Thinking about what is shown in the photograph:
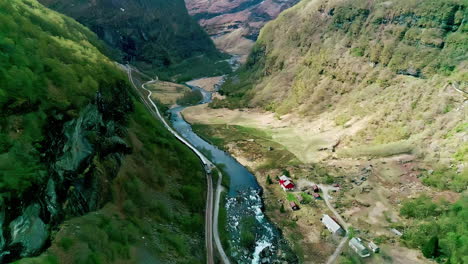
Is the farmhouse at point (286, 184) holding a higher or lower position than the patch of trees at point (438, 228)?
lower

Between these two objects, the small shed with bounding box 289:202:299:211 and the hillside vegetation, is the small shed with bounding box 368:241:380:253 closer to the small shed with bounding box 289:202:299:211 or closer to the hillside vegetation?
the small shed with bounding box 289:202:299:211

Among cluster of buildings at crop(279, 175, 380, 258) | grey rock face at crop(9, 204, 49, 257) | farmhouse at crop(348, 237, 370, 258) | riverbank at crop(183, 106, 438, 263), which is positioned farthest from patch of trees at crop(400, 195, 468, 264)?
grey rock face at crop(9, 204, 49, 257)

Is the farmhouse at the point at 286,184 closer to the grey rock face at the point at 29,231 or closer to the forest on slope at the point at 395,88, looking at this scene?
the forest on slope at the point at 395,88

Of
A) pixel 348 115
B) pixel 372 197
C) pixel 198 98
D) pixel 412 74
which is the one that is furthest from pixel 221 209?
pixel 198 98

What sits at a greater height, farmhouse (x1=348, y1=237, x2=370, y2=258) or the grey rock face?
the grey rock face

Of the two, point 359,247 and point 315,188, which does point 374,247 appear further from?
Result: point 315,188

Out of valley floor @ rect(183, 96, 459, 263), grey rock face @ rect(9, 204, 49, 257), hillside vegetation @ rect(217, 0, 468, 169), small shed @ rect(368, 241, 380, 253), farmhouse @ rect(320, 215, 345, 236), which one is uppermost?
grey rock face @ rect(9, 204, 49, 257)

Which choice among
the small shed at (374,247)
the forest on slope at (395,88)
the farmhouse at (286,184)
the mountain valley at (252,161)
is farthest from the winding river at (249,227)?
the forest on slope at (395,88)
